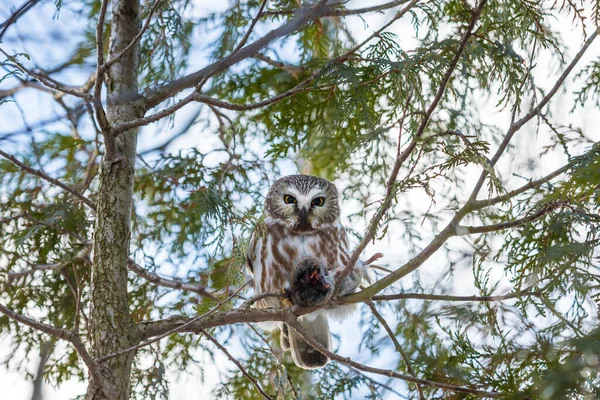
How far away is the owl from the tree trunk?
112 cm

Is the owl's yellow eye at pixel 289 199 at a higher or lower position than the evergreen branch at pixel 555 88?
higher

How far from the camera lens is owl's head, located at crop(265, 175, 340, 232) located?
429cm

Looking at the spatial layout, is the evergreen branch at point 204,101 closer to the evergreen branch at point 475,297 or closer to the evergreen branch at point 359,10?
the evergreen branch at point 359,10

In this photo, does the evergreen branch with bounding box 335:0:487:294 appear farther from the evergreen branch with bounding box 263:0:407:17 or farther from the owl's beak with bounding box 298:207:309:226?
the owl's beak with bounding box 298:207:309:226

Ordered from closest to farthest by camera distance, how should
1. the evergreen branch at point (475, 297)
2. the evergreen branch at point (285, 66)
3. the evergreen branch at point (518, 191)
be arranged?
1. the evergreen branch at point (518, 191)
2. the evergreen branch at point (475, 297)
3. the evergreen branch at point (285, 66)

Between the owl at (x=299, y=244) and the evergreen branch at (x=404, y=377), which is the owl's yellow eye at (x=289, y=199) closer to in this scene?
the owl at (x=299, y=244)

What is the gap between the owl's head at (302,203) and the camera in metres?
4.29

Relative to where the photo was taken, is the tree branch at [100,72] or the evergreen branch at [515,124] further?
the tree branch at [100,72]

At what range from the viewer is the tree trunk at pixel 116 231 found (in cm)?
274

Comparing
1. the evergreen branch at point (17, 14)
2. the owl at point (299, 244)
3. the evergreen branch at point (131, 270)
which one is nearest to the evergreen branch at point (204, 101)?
the evergreen branch at point (17, 14)

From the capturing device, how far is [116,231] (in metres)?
2.96

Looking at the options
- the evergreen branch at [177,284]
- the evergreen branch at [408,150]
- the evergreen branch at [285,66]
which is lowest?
the evergreen branch at [408,150]

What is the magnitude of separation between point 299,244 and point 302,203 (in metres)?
0.27

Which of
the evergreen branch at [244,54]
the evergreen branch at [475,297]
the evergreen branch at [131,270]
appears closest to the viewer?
the evergreen branch at [244,54]
